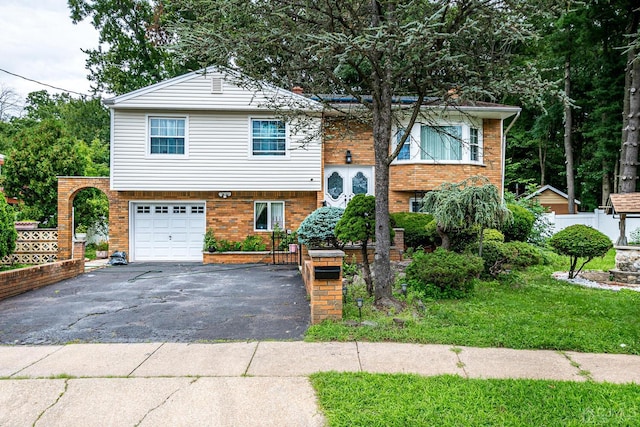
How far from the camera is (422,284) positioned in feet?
24.8

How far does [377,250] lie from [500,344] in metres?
2.46

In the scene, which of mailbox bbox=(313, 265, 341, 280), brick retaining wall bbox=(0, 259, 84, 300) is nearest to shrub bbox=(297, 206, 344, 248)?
mailbox bbox=(313, 265, 341, 280)

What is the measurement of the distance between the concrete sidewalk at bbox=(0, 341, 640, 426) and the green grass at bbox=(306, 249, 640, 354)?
24 cm

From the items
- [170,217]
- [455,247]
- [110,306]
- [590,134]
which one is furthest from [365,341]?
[590,134]

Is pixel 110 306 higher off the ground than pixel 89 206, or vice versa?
pixel 89 206

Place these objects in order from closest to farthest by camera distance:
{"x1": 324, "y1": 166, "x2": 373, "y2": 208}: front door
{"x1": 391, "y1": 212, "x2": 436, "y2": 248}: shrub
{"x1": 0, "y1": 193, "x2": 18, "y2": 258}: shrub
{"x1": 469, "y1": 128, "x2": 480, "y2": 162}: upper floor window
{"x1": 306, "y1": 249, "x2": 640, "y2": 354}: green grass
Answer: {"x1": 306, "y1": 249, "x2": 640, "y2": 354}: green grass < {"x1": 0, "y1": 193, "x2": 18, "y2": 258}: shrub < {"x1": 391, "y1": 212, "x2": 436, "y2": 248}: shrub < {"x1": 469, "y1": 128, "x2": 480, "y2": 162}: upper floor window < {"x1": 324, "y1": 166, "x2": 373, "y2": 208}: front door

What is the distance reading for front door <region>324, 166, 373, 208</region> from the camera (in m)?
14.5

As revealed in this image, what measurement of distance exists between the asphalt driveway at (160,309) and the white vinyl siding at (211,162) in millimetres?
3702

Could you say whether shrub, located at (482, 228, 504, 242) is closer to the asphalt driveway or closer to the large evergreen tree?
the large evergreen tree

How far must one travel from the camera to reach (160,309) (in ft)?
22.8

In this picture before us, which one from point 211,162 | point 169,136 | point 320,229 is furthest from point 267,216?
point 320,229

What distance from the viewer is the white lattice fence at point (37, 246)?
1317 centimetres

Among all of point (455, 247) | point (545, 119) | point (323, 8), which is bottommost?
point (455, 247)

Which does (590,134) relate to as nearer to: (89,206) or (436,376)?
(436,376)
